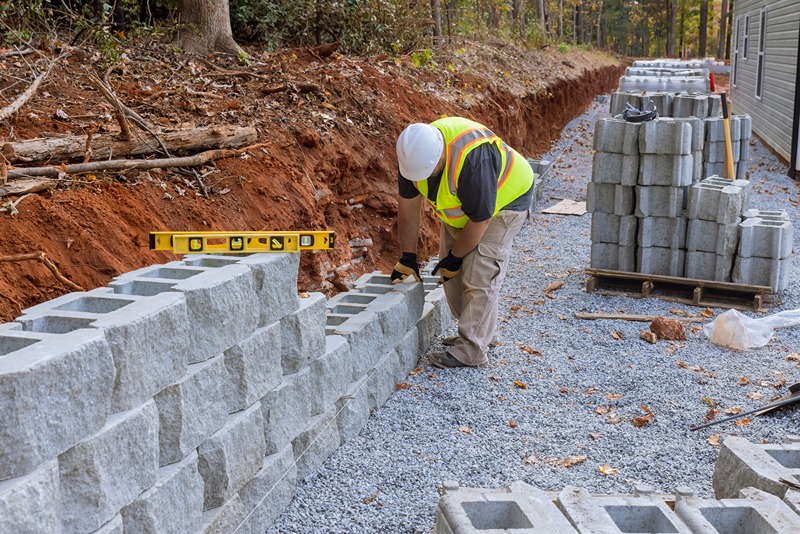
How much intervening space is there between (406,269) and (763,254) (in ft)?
13.7

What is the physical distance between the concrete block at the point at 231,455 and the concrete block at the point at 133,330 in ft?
1.60

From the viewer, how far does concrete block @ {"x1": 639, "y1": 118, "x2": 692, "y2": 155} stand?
8469 mm

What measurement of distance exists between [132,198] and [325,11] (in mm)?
7468

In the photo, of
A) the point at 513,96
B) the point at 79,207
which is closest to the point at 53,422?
the point at 79,207

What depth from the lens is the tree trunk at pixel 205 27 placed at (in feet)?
32.4

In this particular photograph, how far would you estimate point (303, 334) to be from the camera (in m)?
4.64

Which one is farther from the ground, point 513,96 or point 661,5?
point 661,5

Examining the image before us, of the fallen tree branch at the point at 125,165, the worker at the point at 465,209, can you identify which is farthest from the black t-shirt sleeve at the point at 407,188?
the fallen tree branch at the point at 125,165

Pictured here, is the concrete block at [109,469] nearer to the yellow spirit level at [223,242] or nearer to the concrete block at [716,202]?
the yellow spirit level at [223,242]

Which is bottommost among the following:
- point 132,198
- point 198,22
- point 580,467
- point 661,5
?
point 580,467

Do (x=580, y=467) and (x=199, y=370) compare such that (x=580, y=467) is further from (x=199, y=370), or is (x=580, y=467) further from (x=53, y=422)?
(x=53, y=422)

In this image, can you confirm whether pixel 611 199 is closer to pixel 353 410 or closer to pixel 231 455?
pixel 353 410

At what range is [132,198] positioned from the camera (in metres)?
5.73

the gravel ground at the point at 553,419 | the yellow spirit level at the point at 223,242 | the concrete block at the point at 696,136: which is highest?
the concrete block at the point at 696,136
